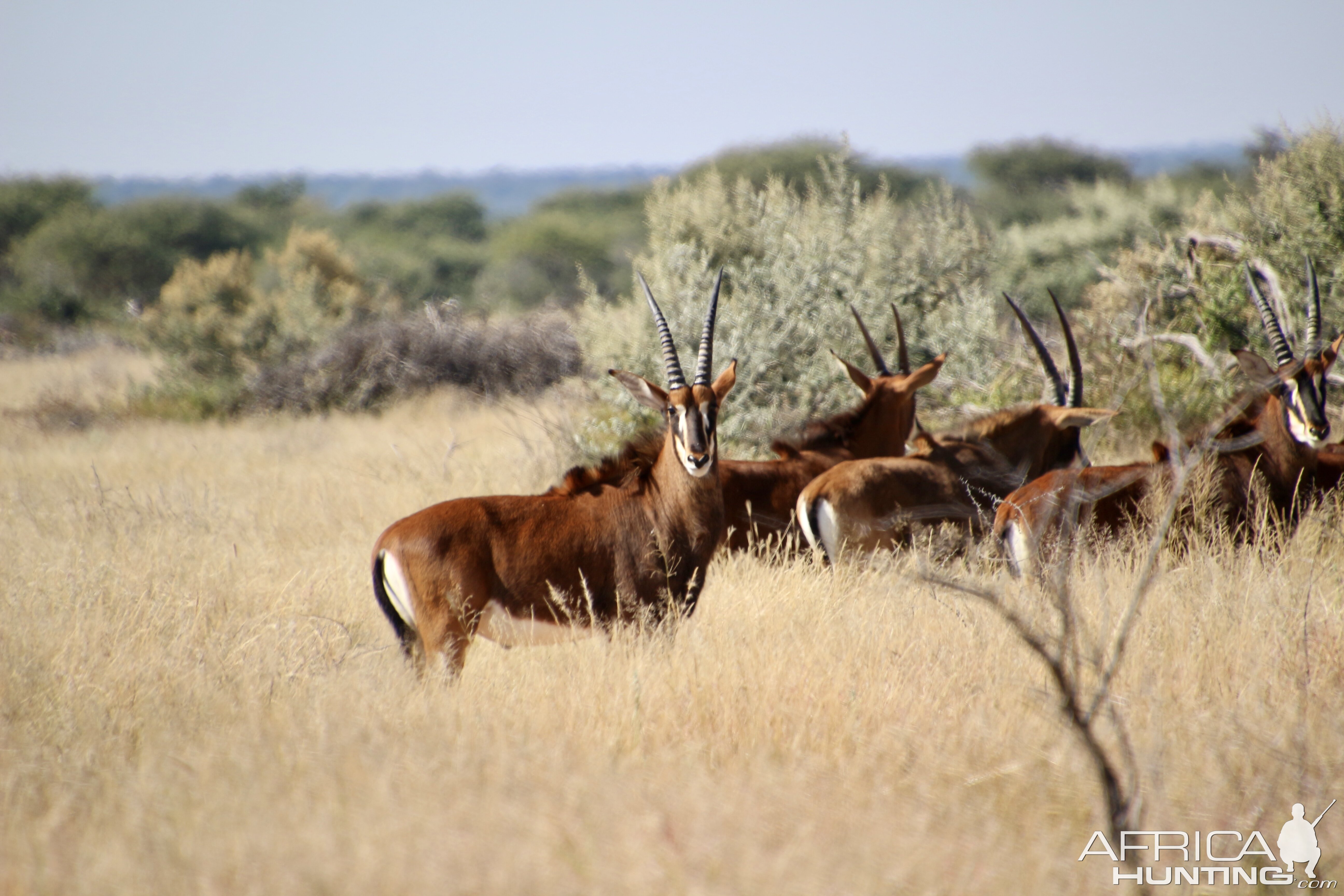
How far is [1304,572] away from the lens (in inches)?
183

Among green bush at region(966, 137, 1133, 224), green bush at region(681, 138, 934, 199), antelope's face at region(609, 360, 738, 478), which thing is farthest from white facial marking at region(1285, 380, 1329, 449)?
green bush at region(966, 137, 1133, 224)

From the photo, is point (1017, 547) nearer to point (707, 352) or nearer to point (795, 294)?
point (707, 352)

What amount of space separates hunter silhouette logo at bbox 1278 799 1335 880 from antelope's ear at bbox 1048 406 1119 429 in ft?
12.3

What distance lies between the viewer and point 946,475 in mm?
5539

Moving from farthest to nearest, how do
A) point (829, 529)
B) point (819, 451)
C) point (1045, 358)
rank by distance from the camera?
point (1045, 358)
point (819, 451)
point (829, 529)

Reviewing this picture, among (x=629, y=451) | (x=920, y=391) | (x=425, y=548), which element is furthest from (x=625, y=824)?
(x=920, y=391)

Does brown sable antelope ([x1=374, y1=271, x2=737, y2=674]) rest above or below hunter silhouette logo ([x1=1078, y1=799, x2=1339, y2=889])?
above

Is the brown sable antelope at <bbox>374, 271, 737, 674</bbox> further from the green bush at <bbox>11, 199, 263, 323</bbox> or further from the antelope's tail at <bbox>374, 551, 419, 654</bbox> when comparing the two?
the green bush at <bbox>11, 199, 263, 323</bbox>

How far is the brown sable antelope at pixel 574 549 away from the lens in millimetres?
3594

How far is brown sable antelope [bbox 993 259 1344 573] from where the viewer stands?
15.7ft

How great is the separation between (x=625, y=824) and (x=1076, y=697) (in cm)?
127

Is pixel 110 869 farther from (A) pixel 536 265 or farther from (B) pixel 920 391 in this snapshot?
(A) pixel 536 265

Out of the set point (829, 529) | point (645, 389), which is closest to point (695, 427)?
point (645, 389)

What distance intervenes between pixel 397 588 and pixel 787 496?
2558 mm
